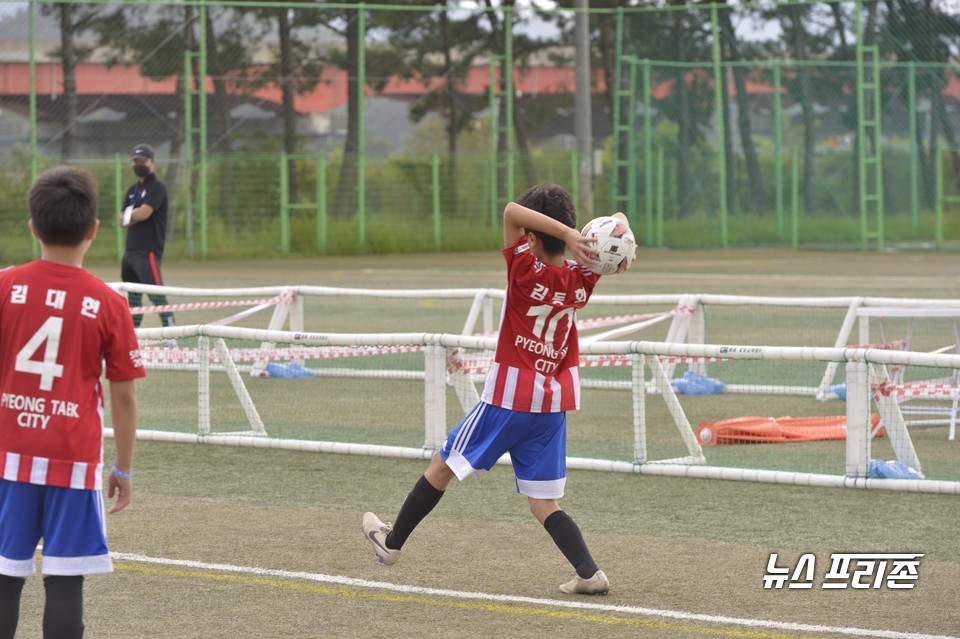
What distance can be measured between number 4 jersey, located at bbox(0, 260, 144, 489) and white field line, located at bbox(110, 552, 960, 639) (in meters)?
2.14

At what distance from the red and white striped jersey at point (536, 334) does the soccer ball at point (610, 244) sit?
17 cm

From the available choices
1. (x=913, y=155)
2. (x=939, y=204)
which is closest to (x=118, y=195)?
(x=913, y=155)

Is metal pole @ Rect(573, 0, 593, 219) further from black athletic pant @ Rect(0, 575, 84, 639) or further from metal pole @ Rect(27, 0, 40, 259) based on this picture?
black athletic pant @ Rect(0, 575, 84, 639)

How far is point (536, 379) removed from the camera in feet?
21.0

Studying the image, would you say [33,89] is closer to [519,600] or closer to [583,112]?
[583,112]

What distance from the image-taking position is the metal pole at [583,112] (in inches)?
1407

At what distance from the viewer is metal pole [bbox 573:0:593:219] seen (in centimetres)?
3575

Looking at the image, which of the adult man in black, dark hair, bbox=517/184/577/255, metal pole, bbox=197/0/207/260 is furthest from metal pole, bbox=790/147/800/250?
dark hair, bbox=517/184/577/255

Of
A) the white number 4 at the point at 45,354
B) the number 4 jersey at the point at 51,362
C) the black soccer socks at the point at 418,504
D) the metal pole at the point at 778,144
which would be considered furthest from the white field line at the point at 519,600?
the metal pole at the point at 778,144

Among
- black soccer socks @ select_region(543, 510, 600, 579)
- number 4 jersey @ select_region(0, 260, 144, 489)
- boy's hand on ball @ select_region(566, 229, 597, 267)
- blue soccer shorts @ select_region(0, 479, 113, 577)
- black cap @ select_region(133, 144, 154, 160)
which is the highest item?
black cap @ select_region(133, 144, 154, 160)

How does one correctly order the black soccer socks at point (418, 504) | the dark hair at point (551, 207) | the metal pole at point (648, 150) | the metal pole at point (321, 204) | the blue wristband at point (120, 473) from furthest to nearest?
the metal pole at point (648, 150), the metal pole at point (321, 204), the black soccer socks at point (418, 504), the dark hair at point (551, 207), the blue wristband at point (120, 473)

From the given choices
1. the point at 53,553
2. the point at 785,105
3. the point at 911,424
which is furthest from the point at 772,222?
the point at 53,553

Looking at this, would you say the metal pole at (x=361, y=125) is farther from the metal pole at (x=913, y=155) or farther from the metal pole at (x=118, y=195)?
the metal pole at (x=913, y=155)

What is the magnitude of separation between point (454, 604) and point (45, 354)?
2292 mm
